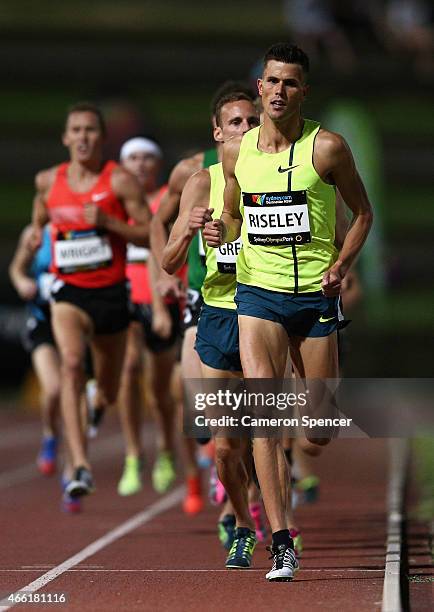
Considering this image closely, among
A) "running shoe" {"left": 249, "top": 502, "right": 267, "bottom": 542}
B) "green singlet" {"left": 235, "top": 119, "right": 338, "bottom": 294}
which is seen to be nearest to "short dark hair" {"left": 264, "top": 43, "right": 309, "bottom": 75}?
"green singlet" {"left": 235, "top": 119, "right": 338, "bottom": 294}

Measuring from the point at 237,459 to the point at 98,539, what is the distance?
183 cm

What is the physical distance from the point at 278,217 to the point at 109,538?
3111mm

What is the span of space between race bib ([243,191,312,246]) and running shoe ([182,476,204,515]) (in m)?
4.42

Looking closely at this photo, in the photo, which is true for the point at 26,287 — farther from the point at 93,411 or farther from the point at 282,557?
the point at 282,557

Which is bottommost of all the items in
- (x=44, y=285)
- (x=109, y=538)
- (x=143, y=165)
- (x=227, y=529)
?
(x=227, y=529)

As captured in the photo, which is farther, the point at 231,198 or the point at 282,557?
the point at 231,198

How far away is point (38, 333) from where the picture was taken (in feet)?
46.3

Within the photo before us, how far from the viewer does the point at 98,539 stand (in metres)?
9.84

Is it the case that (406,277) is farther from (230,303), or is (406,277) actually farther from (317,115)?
(230,303)

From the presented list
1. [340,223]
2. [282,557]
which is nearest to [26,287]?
[340,223]

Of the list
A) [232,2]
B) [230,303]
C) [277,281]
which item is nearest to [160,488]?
[230,303]

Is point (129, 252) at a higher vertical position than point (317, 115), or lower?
lower

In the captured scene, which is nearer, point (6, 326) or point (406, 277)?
point (6, 326)

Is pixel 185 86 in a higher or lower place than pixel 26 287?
higher
